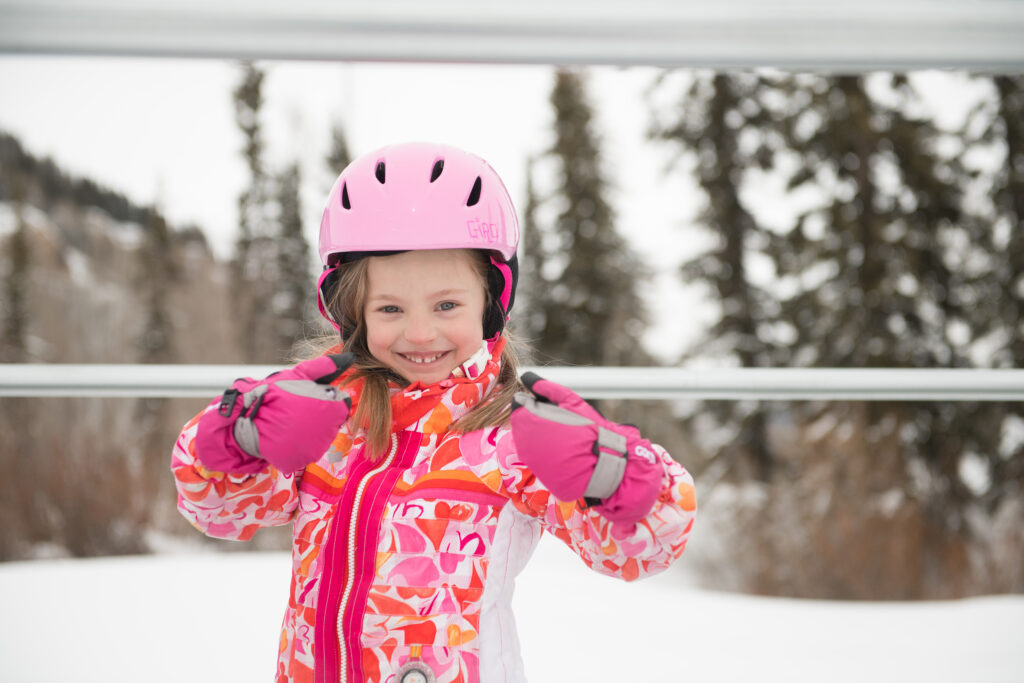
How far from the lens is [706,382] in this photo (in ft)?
4.68

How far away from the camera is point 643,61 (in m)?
0.73

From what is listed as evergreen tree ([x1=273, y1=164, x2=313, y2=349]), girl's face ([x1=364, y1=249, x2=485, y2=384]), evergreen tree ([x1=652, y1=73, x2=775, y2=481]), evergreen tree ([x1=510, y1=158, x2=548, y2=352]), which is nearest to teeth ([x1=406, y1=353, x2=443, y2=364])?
girl's face ([x1=364, y1=249, x2=485, y2=384])

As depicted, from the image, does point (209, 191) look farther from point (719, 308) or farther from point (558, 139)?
point (719, 308)

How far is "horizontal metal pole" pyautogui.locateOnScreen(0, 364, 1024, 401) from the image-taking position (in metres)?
1.41

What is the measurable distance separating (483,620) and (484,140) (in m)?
9.72

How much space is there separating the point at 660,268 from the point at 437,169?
974cm

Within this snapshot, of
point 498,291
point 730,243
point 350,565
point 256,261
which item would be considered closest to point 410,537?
point 350,565

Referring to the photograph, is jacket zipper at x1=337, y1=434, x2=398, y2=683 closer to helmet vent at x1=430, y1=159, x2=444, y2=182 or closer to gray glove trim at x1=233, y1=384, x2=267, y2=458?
gray glove trim at x1=233, y1=384, x2=267, y2=458

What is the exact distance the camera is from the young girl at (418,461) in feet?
2.79

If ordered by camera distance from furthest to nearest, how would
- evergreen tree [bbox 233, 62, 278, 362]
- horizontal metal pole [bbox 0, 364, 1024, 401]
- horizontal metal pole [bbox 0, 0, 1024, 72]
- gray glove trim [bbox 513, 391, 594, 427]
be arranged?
evergreen tree [bbox 233, 62, 278, 362] → horizontal metal pole [bbox 0, 364, 1024, 401] → gray glove trim [bbox 513, 391, 594, 427] → horizontal metal pole [bbox 0, 0, 1024, 72]

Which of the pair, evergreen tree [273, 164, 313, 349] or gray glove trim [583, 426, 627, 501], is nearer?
gray glove trim [583, 426, 627, 501]

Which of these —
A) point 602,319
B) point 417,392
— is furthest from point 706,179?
point 417,392

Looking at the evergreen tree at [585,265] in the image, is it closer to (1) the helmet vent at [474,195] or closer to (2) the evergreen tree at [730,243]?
(2) the evergreen tree at [730,243]

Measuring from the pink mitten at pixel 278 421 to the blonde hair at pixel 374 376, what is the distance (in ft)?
0.53
